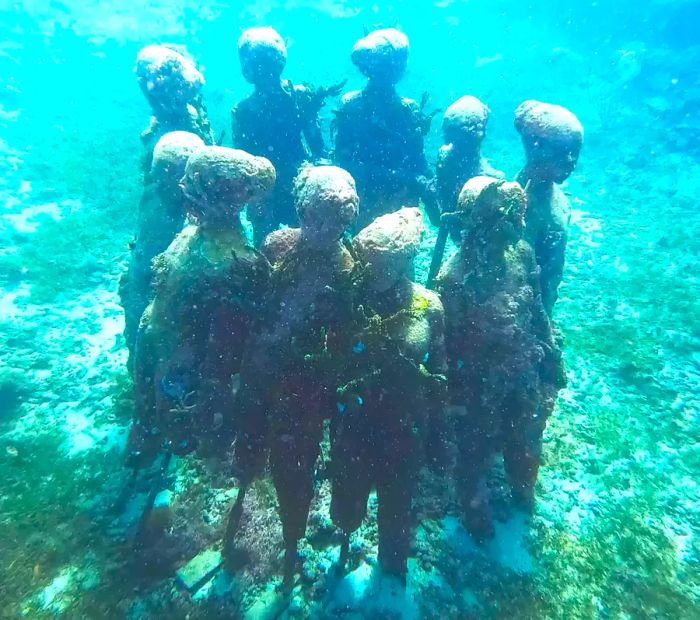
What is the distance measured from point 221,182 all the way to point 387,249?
1.36m

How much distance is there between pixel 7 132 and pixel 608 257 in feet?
49.1

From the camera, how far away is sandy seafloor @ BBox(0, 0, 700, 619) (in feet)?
12.2

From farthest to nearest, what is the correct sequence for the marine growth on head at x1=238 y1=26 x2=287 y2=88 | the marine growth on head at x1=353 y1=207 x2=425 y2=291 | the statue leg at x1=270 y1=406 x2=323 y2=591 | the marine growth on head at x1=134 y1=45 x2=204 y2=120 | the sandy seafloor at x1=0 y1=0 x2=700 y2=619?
the marine growth on head at x1=238 y1=26 x2=287 y2=88 → the marine growth on head at x1=134 y1=45 x2=204 y2=120 → the sandy seafloor at x1=0 y1=0 x2=700 y2=619 → the statue leg at x1=270 y1=406 x2=323 y2=591 → the marine growth on head at x1=353 y1=207 x2=425 y2=291

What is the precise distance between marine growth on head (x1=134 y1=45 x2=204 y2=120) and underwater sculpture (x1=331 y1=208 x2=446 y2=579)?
4.47m

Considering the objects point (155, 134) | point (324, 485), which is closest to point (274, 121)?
point (155, 134)

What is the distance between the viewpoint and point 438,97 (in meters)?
14.5

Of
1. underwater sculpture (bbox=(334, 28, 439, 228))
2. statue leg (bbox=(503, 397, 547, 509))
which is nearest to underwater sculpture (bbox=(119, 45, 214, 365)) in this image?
underwater sculpture (bbox=(334, 28, 439, 228))

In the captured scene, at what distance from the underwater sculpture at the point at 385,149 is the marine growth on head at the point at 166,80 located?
7.70 ft

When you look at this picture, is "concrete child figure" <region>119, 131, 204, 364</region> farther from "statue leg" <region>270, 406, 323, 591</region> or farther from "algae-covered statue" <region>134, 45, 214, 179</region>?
"statue leg" <region>270, 406, 323, 591</region>

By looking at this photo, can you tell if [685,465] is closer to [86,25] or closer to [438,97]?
[438,97]

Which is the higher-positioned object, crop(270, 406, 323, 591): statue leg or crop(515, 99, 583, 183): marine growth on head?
crop(515, 99, 583, 183): marine growth on head

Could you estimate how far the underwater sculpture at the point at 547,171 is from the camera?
4566 mm

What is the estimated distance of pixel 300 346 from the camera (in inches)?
130

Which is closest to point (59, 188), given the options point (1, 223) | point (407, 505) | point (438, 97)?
point (1, 223)
